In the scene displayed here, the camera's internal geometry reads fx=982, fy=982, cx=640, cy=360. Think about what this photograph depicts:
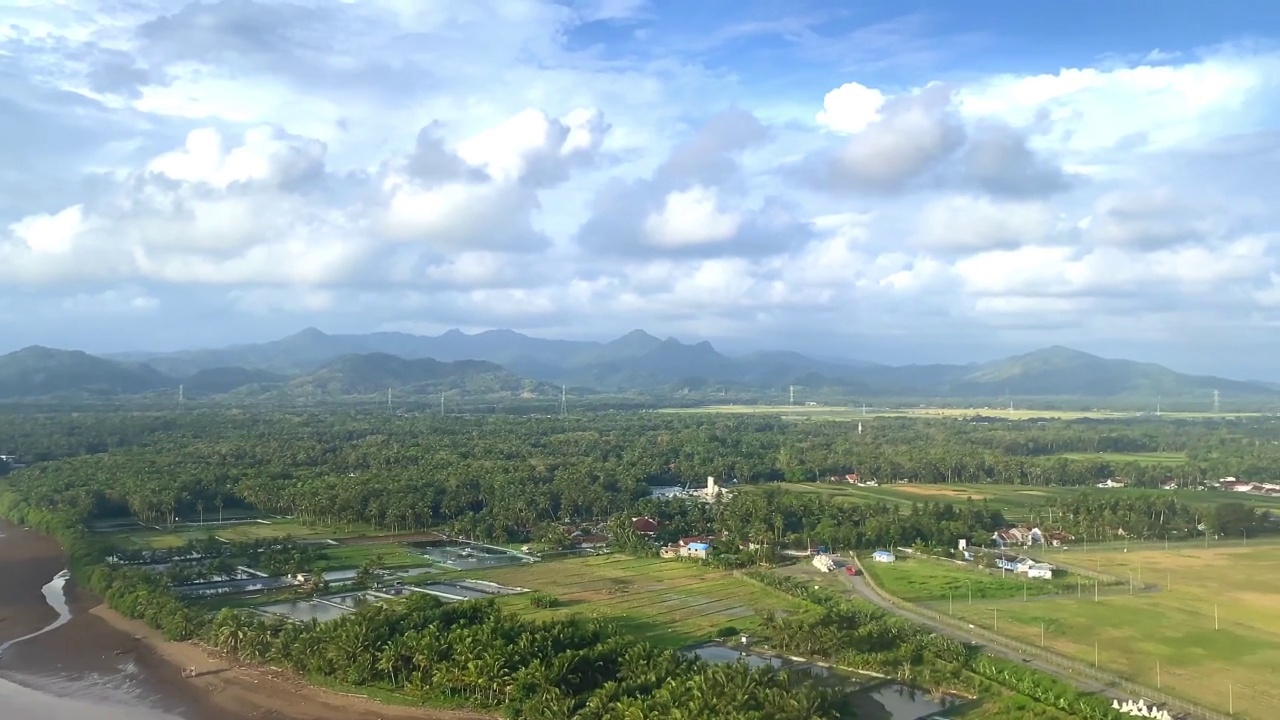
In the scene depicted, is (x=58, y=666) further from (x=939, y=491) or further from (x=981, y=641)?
(x=939, y=491)

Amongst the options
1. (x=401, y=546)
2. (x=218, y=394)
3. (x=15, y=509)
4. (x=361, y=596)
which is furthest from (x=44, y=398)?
(x=361, y=596)

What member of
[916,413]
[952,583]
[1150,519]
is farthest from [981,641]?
[916,413]

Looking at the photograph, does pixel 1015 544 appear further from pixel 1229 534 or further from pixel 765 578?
pixel 765 578

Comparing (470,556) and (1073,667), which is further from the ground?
(1073,667)

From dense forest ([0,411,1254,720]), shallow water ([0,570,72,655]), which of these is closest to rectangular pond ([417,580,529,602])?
dense forest ([0,411,1254,720])

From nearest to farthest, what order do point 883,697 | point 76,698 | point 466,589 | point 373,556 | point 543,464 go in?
point 883,697 → point 76,698 → point 466,589 → point 373,556 → point 543,464

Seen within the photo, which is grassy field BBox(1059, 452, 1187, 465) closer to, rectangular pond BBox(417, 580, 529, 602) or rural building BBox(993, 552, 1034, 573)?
rural building BBox(993, 552, 1034, 573)
